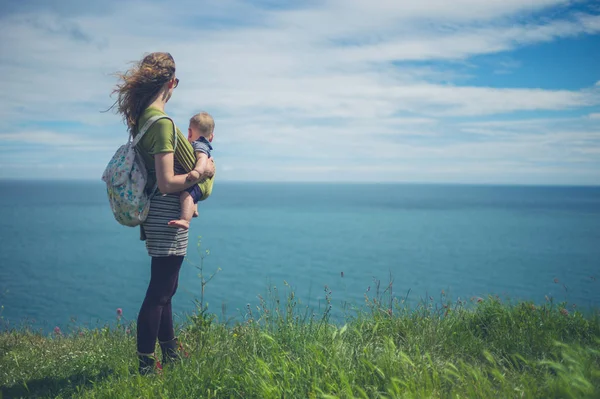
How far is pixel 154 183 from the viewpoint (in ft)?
11.8

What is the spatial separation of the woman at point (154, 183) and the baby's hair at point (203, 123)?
31 cm

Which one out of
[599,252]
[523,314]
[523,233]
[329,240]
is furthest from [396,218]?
[523,314]

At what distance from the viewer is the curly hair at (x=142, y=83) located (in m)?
3.48

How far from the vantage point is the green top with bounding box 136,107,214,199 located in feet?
10.9

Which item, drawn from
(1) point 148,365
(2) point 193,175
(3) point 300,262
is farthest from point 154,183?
(3) point 300,262

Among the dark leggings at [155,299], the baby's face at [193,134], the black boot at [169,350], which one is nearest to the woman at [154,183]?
the dark leggings at [155,299]

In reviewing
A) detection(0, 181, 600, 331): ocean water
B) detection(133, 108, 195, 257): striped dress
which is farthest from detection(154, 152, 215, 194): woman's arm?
detection(0, 181, 600, 331): ocean water

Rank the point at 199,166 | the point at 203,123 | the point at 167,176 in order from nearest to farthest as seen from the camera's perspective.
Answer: the point at 167,176 < the point at 199,166 < the point at 203,123

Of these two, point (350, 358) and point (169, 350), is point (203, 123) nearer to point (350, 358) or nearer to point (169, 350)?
point (169, 350)

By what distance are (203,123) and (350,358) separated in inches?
85.5

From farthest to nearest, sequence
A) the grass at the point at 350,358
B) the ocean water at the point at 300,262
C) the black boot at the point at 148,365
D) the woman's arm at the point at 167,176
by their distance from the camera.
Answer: the ocean water at the point at 300,262, the black boot at the point at 148,365, the woman's arm at the point at 167,176, the grass at the point at 350,358

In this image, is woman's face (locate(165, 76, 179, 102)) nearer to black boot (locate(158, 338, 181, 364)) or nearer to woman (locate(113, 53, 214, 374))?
woman (locate(113, 53, 214, 374))

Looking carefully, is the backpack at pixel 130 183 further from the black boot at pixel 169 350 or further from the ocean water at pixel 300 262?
the ocean water at pixel 300 262

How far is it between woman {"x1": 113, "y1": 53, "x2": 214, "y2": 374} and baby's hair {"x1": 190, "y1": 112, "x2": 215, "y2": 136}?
12.4 inches
